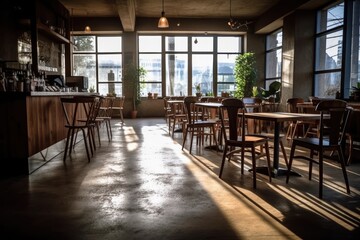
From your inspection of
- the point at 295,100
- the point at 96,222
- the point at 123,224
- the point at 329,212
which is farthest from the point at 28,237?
the point at 295,100

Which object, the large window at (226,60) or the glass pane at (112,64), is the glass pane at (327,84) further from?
the glass pane at (112,64)

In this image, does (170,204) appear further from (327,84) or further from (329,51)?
(329,51)

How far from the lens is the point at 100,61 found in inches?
479

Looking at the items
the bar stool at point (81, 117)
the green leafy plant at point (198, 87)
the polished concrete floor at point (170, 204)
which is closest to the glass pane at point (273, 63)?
the green leafy plant at point (198, 87)

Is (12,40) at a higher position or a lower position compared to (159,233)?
higher

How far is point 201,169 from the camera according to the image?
4082 millimetres

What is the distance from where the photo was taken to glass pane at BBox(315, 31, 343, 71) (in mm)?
7566

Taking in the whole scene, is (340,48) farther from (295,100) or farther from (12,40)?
(12,40)

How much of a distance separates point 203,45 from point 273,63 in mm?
2838

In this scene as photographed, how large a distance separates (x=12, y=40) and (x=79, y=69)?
4975 millimetres

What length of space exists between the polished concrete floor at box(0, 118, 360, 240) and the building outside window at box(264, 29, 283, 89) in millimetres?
6988

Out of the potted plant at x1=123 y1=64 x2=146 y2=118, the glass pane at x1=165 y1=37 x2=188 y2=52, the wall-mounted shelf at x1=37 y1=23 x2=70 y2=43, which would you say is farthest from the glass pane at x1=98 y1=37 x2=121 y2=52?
the wall-mounted shelf at x1=37 y1=23 x2=70 y2=43

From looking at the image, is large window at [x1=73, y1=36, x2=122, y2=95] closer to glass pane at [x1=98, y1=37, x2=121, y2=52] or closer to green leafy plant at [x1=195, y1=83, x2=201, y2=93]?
glass pane at [x1=98, y1=37, x2=121, y2=52]

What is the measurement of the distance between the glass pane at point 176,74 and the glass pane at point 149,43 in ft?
1.80
